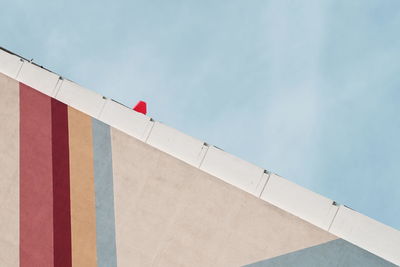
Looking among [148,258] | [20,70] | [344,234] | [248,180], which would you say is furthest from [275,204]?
[20,70]

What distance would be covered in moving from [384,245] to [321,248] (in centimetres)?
164

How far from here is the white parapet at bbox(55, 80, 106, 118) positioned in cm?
1541

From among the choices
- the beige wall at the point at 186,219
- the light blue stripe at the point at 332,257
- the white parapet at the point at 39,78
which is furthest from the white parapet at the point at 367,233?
the white parapet at the point at 39,78

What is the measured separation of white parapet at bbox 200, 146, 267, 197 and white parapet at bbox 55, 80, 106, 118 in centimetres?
426

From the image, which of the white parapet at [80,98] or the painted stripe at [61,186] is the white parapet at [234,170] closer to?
the white parapet at [80,98]

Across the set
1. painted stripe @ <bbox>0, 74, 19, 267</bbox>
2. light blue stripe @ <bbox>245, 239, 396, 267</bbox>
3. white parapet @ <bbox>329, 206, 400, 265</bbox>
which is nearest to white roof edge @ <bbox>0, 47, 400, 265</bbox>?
white parapet @ <bbox>329, 206, 400, 265</bbox>

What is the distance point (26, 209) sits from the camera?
53.1 ft

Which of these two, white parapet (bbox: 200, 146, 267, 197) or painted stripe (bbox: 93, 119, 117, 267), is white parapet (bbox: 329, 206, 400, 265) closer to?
white parapet (bbox: 200, 146, 267, 197)

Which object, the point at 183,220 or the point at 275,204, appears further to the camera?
the point at 183,220

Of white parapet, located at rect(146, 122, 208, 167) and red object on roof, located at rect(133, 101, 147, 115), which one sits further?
red object on roof, located at rect(133, 101, 147, 115)

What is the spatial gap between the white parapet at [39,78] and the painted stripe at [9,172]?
564mm

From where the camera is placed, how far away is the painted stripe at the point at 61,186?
50.3 ft

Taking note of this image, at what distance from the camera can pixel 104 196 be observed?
49.2 ft

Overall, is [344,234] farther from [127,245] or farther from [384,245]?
[127,245]
